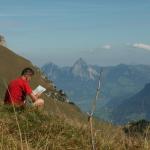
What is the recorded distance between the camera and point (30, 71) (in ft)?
59.3

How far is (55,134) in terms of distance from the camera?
10922mm

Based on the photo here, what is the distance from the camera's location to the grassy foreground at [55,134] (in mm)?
9570

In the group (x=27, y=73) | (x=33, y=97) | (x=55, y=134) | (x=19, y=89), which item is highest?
(x=27, y=73)

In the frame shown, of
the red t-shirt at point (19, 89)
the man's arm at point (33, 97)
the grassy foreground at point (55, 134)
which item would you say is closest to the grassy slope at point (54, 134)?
the grassy foreground at point (55, 134)

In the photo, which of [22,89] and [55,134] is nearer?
[55,134]

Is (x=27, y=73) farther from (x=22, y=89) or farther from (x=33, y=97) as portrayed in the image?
(x=33, y=97)

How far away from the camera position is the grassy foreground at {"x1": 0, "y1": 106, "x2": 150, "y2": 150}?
9570mm

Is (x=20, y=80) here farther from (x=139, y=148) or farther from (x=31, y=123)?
(x=139, y=148)

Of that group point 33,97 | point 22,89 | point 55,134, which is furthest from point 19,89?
point 55,134

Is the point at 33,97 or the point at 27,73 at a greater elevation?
the point at 27,73

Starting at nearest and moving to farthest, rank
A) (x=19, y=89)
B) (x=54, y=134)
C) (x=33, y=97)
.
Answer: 1. (x=54, y=134)
2. (x=33, y=97)
3. (x=19, y=89)

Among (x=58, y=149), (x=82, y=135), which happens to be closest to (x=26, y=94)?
(x=82, y=135)

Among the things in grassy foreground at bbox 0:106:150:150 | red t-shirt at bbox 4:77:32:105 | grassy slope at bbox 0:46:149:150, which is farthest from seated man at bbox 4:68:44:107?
grassy foreground at bbox 0:106:150:150

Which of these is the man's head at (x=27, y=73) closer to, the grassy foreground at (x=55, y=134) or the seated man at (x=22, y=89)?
the seated man at (x=22, y=89)
